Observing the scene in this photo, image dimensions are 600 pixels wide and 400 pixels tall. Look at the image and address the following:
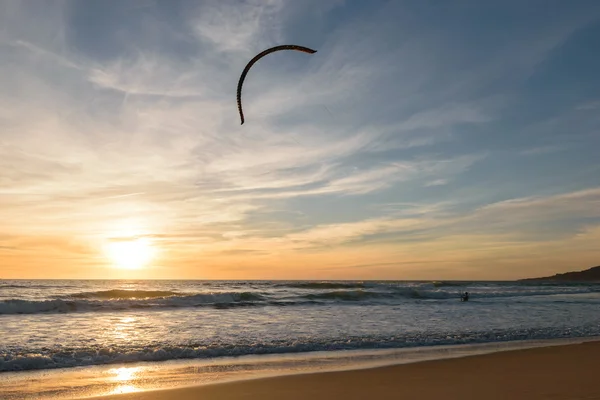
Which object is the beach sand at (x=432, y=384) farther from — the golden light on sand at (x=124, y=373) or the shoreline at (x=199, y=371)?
the golden light on sand at (x=124, y=373)

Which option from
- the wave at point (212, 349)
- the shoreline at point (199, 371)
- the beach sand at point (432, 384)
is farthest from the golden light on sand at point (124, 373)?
the beach sand at point (432, 384)

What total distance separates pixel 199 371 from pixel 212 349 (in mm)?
2268

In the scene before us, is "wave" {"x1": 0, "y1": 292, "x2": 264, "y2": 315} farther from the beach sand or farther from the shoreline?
the beach sand

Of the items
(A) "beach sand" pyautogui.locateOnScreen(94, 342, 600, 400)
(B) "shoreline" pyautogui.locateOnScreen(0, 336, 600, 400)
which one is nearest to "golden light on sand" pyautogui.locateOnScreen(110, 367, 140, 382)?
(B) "shoreline" pyautogui.locateOnScreen(0, 336, 600, 400)

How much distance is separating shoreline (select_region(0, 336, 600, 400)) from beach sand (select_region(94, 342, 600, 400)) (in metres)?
0.37

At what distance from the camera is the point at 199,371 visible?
862 centimetres

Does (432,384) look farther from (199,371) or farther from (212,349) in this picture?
(212,349)

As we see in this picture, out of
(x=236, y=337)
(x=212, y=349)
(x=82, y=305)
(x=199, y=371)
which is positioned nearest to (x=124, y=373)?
(x=199, y=371)

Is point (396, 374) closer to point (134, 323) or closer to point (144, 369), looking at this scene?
point (144, 369)

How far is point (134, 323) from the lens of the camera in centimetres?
1670

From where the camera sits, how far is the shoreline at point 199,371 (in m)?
7.21

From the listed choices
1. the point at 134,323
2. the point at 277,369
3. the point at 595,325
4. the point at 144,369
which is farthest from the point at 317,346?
the point at 595,325

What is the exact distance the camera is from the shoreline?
7.21 meters

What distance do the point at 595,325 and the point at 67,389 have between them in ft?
55.3
